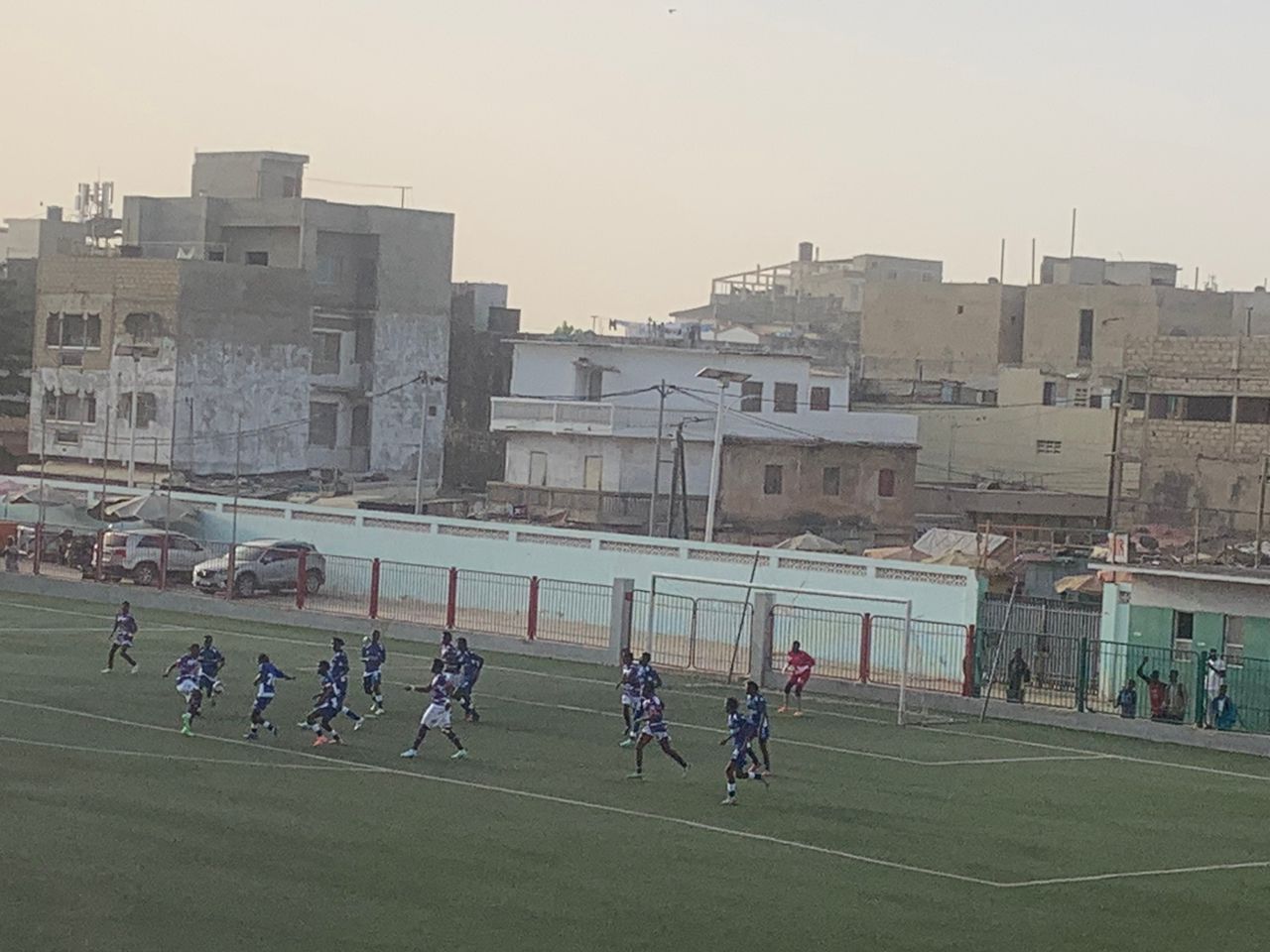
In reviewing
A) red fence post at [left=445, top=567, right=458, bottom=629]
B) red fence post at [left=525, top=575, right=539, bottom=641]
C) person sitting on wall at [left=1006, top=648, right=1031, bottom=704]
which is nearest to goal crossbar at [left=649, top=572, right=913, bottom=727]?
person sitting on wall at [left=1006, top=648, right=1031, bottom=704]

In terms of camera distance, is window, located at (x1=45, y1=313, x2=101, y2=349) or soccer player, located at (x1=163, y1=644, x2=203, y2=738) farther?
window, located at (x1=45, y1=313, x2=101, y2=349)

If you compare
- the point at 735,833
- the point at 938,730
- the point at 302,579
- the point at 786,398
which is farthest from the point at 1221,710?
the point at 786,398

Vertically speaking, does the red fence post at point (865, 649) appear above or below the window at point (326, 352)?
below

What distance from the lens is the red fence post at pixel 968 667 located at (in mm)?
42406

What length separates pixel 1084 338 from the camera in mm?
101562

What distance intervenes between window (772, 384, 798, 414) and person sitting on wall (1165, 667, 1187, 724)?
40.8 meters

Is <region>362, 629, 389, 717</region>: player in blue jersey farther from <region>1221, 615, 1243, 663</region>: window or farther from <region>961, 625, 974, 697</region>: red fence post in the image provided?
<region>1221, 615, 1243, 663</region>: window

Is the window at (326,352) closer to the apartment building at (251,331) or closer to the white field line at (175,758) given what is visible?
the apartment building at (251,331)

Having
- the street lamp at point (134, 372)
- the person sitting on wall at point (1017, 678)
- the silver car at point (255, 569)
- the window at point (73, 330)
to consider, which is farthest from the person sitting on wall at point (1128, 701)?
the window at point (73, 330)

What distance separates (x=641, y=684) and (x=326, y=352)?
55220mm

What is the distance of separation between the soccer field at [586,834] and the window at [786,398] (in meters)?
41.1

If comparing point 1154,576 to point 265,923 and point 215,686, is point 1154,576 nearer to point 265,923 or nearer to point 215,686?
point 215,686

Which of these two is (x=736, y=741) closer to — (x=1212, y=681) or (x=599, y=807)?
(x=599, y=807)

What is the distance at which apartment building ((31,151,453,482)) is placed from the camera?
80.1m
